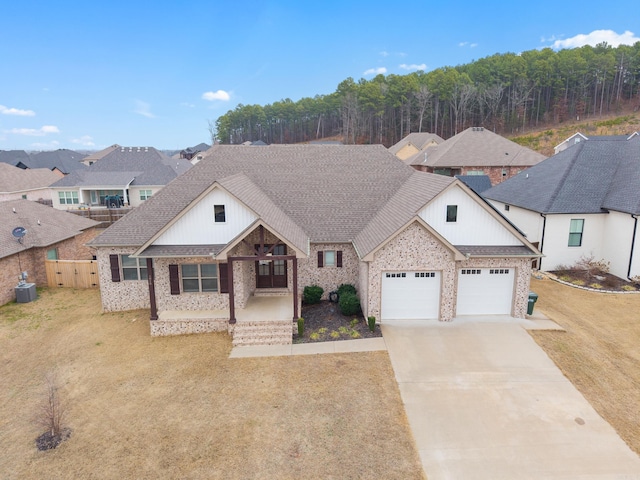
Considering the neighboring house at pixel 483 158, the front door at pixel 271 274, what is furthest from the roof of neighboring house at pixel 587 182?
the neighboring house at pixel 483 158

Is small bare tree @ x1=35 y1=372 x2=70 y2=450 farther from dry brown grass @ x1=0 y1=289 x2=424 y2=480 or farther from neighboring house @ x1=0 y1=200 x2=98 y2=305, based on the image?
neighboring house @ x1=0 y1=200 x2=98 y2=305

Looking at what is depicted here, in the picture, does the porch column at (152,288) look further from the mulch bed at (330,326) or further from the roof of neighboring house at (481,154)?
the roof of neighboring house at (481,154)

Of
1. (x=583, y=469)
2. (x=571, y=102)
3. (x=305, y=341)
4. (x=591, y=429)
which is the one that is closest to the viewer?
(x=583, y=469)

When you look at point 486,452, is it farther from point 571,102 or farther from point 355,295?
point 571,102

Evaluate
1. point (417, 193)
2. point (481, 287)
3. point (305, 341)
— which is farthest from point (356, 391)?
point (417, 193)

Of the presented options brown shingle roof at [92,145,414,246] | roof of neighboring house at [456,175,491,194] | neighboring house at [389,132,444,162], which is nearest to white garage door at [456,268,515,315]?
brown shingle roof at [92,145,414,246]

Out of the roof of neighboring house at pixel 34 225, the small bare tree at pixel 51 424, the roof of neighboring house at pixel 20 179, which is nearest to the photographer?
the small bare tree at pixel 51 424
